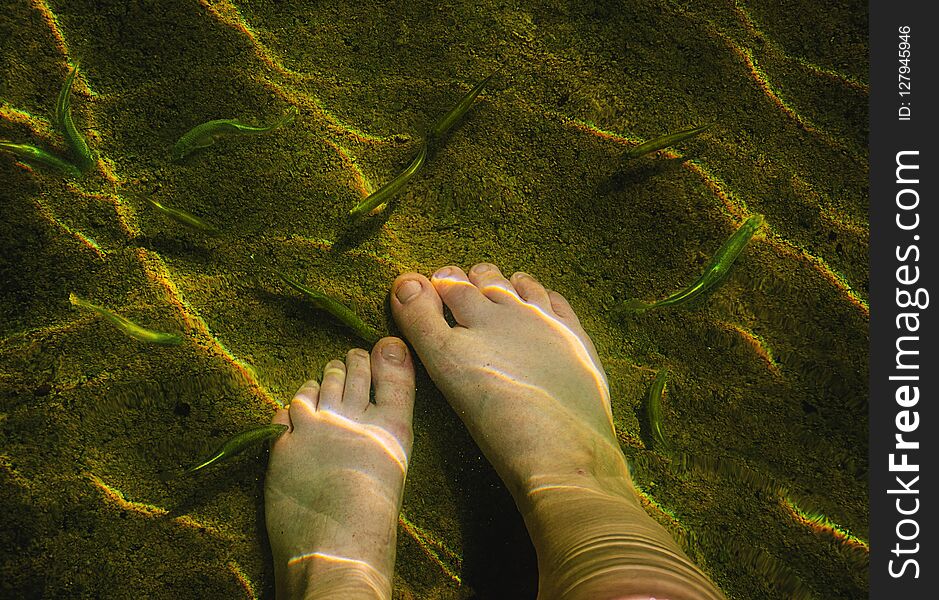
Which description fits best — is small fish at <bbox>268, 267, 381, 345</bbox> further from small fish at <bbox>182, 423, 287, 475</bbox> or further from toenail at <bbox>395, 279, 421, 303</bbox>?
small fish at <bbox>182, 423, 287, 475</bbox>

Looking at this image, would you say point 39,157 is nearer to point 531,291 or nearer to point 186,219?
point 186,219

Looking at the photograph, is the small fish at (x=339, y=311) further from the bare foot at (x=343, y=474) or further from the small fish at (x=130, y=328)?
the small fish at (x=130, y=328)

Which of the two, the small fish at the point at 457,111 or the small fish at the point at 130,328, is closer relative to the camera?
the small fish at the point at 130,328

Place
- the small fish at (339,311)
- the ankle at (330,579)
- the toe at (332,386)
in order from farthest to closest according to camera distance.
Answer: the toe at (332,386)
the small fish at (339,311)
the ankle at (330,579)

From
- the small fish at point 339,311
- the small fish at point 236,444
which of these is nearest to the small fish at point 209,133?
the small fish at point 339,311

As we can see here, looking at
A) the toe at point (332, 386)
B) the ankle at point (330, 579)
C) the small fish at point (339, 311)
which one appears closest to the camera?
the ankle at point (330, 579)

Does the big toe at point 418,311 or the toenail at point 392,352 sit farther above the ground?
the big toe at point 418,311

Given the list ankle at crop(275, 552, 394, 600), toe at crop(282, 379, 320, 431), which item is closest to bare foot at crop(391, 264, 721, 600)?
toe at crop(282, 379, 320, 431)
